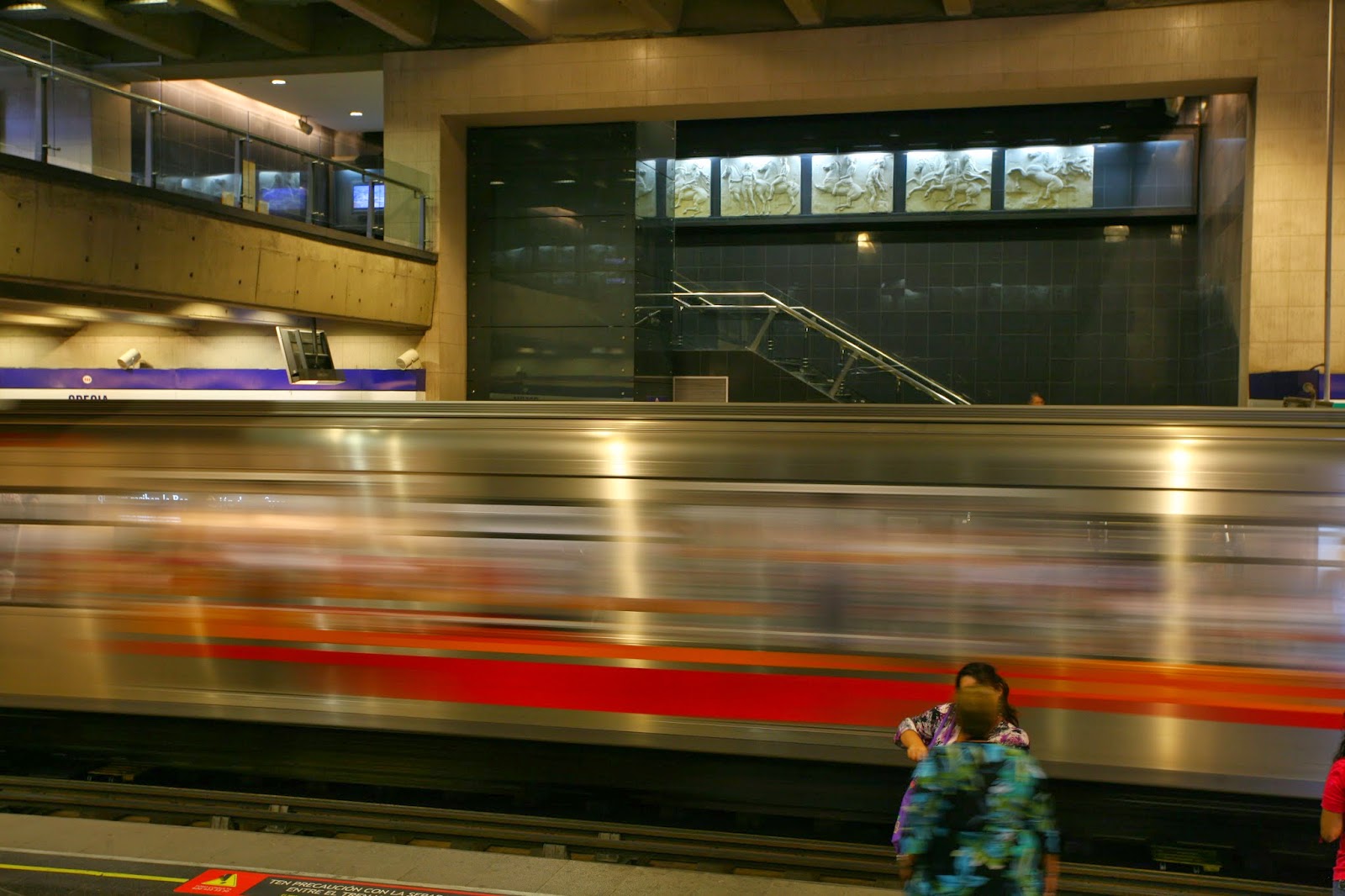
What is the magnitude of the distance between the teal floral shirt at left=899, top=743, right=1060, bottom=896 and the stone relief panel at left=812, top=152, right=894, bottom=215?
25030 mm

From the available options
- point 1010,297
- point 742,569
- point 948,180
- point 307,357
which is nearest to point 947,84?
point 948,180

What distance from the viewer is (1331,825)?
14.5 feet

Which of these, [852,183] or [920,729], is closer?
[920,729]

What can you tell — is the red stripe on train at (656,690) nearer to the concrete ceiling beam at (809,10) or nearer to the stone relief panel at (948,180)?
the concrete ceiling beam at (809,10)

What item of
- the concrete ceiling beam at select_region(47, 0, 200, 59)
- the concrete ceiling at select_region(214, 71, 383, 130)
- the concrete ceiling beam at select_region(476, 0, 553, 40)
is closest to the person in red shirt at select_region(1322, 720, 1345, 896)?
the concrete ceiling beam at select_region(476, 0, 553, 40)

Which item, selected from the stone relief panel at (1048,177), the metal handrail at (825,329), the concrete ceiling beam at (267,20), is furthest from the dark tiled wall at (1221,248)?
the concrete ceiling beam at (267,20)

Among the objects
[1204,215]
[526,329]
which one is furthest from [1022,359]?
[526,329]

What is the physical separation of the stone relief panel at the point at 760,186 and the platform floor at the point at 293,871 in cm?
2353

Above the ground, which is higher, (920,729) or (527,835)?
(920,729)

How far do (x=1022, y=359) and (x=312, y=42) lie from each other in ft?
53.1

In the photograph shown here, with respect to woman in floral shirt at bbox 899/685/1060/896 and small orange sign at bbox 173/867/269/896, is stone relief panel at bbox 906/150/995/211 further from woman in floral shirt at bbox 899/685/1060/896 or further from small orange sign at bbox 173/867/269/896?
woman in floral shirt at bbox 899/685/1060/896

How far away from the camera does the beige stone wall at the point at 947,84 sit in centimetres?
1905

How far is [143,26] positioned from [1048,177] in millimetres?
18418

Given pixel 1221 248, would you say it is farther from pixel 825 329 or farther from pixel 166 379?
pixel 166 379
